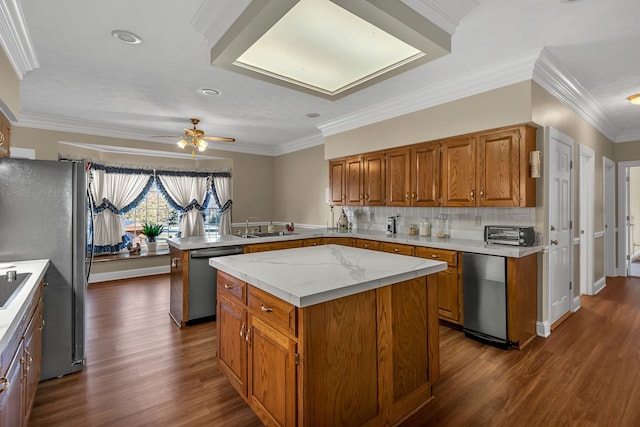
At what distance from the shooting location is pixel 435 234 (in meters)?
4.22

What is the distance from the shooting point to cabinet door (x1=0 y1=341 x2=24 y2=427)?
1.25 metres

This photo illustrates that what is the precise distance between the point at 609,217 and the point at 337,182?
189 inches

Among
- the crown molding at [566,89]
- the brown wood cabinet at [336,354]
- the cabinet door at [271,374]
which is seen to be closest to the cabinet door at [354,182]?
the crown molding at [566,89]

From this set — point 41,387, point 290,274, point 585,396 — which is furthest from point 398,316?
point 41,387

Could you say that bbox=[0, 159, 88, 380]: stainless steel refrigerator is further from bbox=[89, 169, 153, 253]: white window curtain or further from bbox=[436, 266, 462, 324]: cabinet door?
bbox=[89, 169, 153, 253]: white window curtain

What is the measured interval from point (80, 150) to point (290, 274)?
5.49 meters

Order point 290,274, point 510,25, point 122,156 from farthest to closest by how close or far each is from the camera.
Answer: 1. point 122,156
2. point 510,25
3. point 290,274

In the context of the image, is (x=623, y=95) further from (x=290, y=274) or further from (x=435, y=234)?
(x=290, y=274)

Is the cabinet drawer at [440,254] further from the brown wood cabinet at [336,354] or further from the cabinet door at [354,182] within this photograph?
the cabinet door at [354,182]

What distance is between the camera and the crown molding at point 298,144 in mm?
6194

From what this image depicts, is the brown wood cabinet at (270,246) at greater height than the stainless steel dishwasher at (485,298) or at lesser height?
greater

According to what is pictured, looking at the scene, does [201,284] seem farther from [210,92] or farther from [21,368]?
[210,92]

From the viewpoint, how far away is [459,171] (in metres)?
3.60

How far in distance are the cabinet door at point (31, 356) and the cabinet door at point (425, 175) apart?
381 cm
